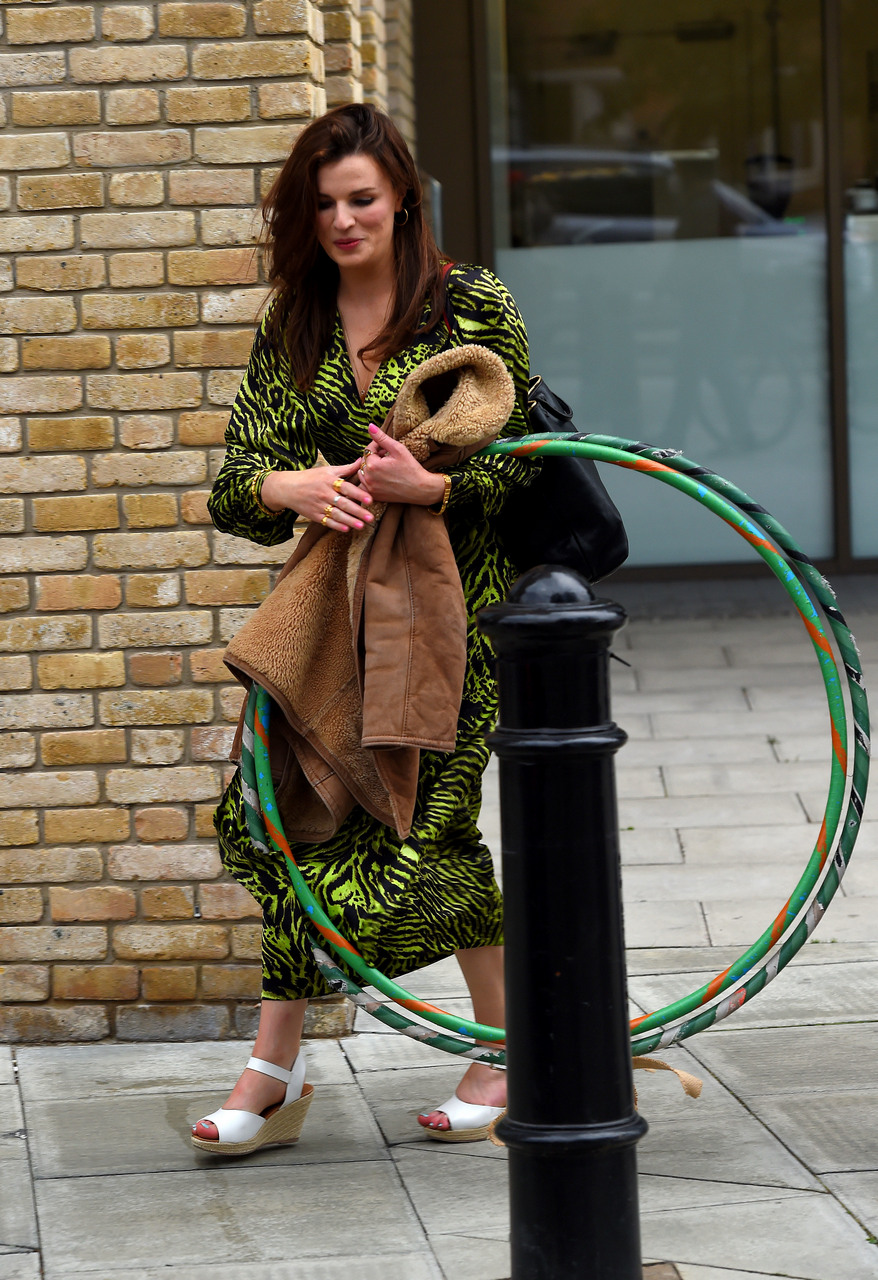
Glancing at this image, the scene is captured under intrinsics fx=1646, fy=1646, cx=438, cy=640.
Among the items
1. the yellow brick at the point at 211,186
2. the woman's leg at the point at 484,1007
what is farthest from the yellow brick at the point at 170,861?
the yellow brick at the point at 211,186

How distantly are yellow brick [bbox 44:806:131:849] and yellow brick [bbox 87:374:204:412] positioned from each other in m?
0.83

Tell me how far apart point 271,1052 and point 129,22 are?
227cm

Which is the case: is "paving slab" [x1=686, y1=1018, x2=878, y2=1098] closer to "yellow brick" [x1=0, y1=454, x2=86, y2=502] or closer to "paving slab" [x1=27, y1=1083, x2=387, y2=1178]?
"paving slab" [x1=27, y1=1083, x2=387, y2=1178]

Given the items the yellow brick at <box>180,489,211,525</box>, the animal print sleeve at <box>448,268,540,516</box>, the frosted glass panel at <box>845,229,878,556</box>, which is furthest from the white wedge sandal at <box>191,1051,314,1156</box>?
the frosted glass panel at <box>845,229,878,556</box>

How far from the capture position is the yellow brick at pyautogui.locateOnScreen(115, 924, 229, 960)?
153 inches

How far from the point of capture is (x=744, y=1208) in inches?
111

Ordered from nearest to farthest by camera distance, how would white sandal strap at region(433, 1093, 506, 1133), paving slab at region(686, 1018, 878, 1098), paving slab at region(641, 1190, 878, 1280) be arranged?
paving slab at region(641, 1190, 878, 1280) → white sandal strap at region(433, 1093, 506, 1133) → paving slab at region(686, 1018, 878, 1098)

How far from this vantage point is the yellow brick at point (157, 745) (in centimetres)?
386

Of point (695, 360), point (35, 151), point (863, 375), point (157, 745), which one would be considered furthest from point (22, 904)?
point (863, 375)

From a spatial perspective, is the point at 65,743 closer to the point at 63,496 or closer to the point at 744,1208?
the point at 63,496

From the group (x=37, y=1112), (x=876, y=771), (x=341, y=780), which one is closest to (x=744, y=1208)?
(x=341, y=780)

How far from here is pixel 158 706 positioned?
3.85 metres

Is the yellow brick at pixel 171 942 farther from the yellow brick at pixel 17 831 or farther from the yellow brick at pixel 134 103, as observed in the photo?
the yellow brick at pixel 134 103

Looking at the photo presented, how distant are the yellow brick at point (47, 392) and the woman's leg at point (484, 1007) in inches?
62.1
